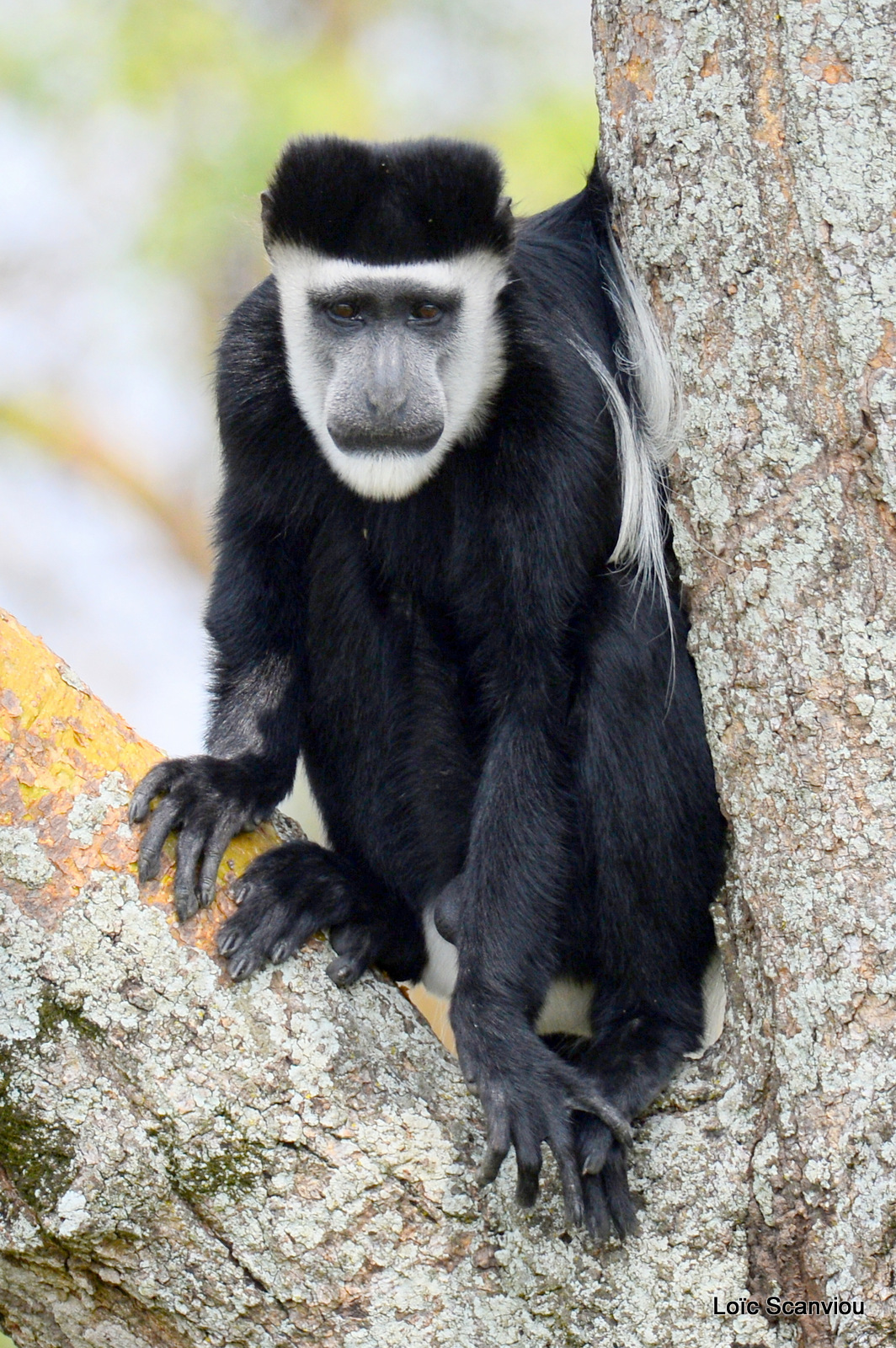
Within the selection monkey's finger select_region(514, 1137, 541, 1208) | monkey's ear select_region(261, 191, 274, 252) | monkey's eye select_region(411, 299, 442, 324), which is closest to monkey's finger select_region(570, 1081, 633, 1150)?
monkey's finger select_region(514, 1137, 541, 1208)

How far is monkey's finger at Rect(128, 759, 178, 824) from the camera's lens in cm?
182

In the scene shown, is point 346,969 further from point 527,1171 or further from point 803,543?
point 803,543

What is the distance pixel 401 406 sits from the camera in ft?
7.04

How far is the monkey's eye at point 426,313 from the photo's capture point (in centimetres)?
224

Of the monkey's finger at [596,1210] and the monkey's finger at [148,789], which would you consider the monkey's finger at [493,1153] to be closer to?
the monkey's finger at [596,1210]

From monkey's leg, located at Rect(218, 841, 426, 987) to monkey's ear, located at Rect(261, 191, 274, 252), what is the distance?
3.40 ft

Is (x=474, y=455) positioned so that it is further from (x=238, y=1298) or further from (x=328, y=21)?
(x=328, y=21)

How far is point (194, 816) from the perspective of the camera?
6.20ft

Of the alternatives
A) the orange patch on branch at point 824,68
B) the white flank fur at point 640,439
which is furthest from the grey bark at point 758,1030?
the white flank fur at point 640,439

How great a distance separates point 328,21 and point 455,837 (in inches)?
217

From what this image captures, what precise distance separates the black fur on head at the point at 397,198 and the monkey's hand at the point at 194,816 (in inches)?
35.0

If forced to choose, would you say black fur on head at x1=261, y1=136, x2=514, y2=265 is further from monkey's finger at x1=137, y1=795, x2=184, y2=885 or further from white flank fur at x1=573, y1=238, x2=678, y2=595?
monkey's finger at x1=137, y1=795, x2=184, y2=885

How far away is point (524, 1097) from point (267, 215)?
4.91ft

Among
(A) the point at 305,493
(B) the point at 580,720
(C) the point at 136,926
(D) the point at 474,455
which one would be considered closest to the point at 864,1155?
(B) the point at 580,720
